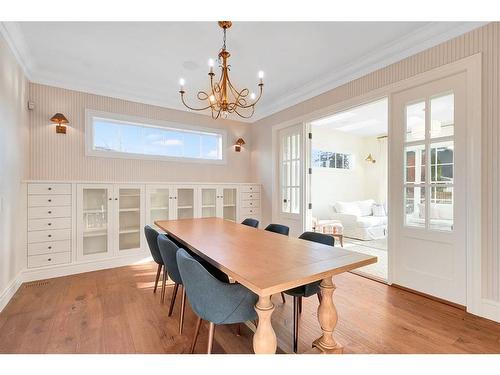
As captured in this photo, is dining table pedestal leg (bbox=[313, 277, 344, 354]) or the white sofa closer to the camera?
dining table pedestal leg (bbox=[313, 277, 344, 354])

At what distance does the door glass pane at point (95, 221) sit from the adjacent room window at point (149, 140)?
66cm

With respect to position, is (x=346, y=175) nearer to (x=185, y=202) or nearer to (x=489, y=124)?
(x=185, y=202)

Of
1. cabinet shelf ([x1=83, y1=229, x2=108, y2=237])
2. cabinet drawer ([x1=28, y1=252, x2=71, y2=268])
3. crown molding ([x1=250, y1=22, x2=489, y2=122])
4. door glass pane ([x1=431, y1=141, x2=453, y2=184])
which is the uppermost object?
crown molding ([x1=250, y1=22, x2=489, y2=122])

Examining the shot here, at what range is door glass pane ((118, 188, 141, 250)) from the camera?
11.9 ft

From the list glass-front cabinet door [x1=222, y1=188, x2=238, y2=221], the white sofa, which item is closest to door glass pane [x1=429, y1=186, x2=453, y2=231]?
the white sofa

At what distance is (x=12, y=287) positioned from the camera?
8.56ft

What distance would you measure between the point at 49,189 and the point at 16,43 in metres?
1.63

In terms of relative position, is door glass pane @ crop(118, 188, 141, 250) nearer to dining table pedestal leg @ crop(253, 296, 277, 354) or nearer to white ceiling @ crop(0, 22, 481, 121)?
white ceiling @ crop(0, 22, 481, 121)

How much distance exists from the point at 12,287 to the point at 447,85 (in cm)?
491

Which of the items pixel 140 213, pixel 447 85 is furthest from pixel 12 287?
pixel 447 85

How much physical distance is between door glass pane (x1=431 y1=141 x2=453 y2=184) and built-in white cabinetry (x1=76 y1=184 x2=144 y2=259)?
3723 mm

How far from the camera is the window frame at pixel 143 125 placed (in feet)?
11.9

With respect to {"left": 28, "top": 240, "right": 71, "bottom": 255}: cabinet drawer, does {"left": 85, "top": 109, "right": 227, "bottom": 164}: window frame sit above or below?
above
